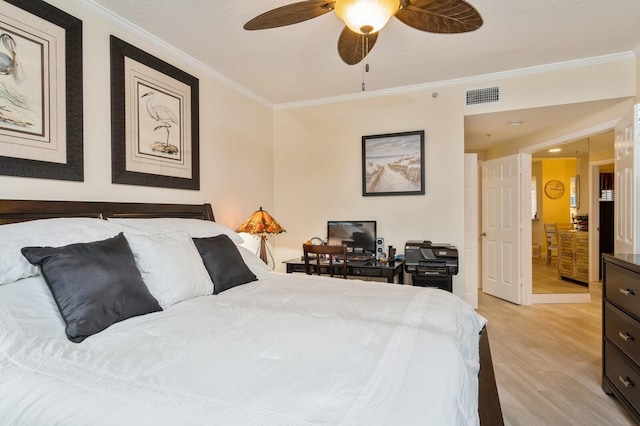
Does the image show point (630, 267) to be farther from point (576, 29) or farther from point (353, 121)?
point (353, 121)

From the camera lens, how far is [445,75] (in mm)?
3471

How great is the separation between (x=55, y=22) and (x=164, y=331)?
201 centimetres

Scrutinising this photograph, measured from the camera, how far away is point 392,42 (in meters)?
2.78

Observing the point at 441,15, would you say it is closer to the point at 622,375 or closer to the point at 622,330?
the point at 622,330

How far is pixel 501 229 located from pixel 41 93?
5.05 meters

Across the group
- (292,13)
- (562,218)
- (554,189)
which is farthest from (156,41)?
(562,218)

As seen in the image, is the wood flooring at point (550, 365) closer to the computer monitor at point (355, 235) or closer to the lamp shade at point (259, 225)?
the computer monitor at point (355, 235)

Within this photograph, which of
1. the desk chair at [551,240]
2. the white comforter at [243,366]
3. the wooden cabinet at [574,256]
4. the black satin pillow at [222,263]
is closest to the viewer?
the white comforter at [243,366]

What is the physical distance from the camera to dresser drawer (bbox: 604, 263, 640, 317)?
1931 mm

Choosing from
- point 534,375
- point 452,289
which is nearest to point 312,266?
point 452,289

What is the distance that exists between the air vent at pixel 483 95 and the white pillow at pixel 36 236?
3510mm

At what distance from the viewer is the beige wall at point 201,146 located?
219 centimetres

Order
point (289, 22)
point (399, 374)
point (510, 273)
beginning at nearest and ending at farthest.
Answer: point (399, 374)
point (289, 22)
point (510, 273)

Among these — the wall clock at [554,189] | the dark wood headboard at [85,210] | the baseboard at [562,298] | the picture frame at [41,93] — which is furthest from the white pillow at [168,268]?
the wall clock at [554,189]
